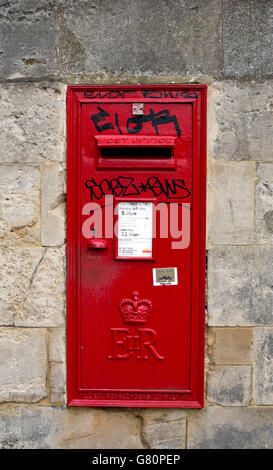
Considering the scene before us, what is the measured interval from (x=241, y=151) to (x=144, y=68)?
0.87m

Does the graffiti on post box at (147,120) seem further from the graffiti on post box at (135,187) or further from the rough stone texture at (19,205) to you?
the rough stone texture at (19,205)

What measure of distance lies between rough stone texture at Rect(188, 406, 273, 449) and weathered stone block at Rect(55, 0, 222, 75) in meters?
2.37

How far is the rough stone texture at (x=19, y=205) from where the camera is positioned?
2451 mm

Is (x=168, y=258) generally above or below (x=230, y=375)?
above

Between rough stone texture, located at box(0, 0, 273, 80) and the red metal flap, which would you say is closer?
the red metal flap

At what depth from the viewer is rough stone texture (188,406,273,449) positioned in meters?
2.49

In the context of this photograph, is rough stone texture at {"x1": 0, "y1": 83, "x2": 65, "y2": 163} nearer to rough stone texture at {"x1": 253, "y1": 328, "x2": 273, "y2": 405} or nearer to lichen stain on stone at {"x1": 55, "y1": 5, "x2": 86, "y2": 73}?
lichen stain on stone at {"x1": 55, "y1": 5, "x2": 86, "y2": 73}

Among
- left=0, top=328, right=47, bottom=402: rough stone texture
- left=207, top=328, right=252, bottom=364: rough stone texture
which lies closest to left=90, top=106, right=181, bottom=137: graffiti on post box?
left=207, top=328, right=252, bottom=364: rough stone texture

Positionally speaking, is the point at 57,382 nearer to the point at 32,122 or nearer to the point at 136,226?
the point at 136,226

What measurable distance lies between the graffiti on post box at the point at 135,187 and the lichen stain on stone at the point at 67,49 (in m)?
0.79

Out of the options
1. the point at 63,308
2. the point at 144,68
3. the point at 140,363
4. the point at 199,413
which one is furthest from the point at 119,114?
the point at 199,413

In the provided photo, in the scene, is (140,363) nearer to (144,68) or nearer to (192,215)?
(192,215)

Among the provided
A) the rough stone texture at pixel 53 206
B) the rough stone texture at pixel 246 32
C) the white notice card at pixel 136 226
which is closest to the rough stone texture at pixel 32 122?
the rough stone texture at pixel 53 206

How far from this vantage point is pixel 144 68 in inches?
94.5
